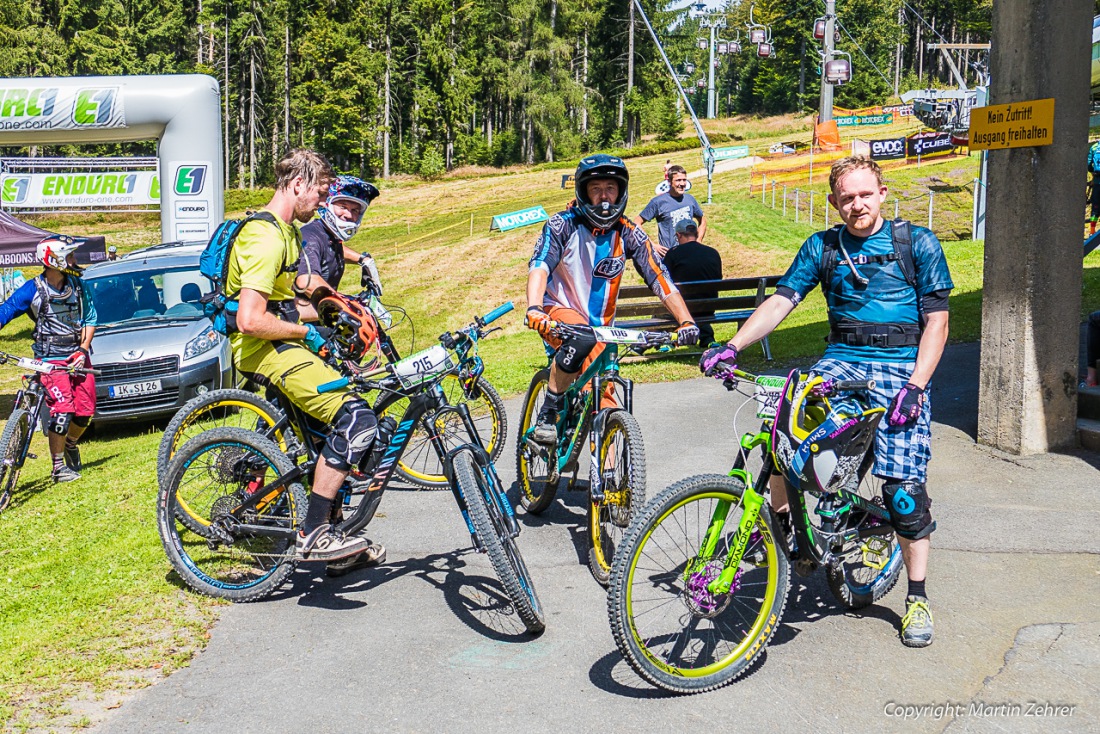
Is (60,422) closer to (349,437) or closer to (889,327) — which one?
(349,437)

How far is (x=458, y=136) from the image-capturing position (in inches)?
3189

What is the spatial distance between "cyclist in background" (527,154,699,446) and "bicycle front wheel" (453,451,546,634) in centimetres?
133

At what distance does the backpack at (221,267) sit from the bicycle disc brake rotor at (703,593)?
2.75 meters

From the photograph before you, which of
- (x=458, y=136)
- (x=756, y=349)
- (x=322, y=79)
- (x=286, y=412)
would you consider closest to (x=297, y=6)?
(x=322, y=79)

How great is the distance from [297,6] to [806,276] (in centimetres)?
7882

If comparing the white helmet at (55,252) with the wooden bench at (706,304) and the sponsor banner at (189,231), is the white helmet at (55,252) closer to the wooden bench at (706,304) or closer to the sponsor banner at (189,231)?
the wooden bench at (706,304)

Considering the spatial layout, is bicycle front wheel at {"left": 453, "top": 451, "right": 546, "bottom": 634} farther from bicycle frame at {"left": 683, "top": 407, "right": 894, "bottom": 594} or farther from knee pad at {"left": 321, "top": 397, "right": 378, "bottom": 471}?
bicycle frame at {"left": 683, "top": 407, "right": 894, "bottom": 594}

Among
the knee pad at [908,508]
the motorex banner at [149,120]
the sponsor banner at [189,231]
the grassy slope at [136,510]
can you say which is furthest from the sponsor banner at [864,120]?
the knee pad at [908,508]

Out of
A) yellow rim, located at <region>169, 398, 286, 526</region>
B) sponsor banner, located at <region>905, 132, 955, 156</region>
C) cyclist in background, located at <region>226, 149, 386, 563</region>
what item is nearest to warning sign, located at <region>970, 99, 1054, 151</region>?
cyclist in background, located at <region>226, 149, 386, 563</region>

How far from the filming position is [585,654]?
4766 mm

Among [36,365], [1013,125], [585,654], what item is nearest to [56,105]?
[36,365]

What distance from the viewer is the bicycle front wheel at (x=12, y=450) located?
29.4 ft

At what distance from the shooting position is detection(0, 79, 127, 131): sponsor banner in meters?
16.6

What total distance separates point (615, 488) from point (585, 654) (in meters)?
1.07
